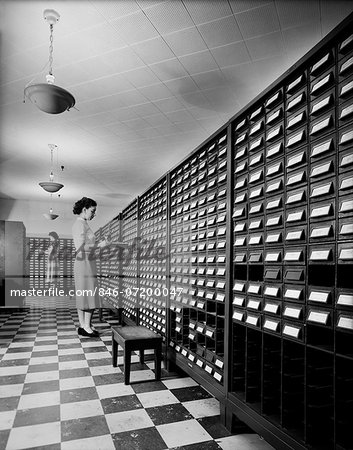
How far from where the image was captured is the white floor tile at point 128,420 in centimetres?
225

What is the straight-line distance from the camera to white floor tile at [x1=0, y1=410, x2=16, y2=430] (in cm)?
226

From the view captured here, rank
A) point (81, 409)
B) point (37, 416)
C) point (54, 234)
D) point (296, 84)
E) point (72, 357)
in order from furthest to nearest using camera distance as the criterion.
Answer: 1. point (54, 234)
2. point (72, 357)
3. point (81, 409)
4. point (37, 416)
5. point (296, 84)

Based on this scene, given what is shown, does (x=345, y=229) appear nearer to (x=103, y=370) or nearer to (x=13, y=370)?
(x=103, y=370)

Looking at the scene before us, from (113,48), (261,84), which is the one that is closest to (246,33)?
(261,84)

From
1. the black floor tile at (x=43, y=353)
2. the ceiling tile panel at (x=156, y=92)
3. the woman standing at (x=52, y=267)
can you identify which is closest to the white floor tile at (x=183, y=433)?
the black floor tile at (x=43, y=353)

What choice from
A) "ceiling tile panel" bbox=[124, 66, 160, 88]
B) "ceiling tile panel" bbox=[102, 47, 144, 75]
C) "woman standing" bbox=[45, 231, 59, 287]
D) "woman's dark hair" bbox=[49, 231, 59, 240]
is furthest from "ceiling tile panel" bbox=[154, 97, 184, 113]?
"woman's dark hair" bbox=[49, 231, 59, 240]

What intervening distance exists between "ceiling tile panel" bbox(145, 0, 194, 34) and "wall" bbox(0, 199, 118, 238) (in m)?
10.8

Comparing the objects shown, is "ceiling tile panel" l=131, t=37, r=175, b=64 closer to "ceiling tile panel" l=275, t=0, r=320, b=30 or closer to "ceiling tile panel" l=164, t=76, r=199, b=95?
"ceiling tile panel" l=164, t=76, r=199, b=95

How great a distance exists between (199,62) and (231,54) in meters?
0.37

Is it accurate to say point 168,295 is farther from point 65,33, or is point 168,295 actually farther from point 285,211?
point 65,33

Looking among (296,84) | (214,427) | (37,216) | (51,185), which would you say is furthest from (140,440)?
(37,216)

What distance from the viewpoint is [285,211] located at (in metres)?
1.89

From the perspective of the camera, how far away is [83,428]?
2229mm

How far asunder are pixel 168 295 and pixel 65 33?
2.80 meters
